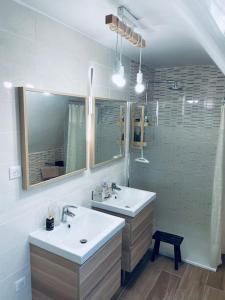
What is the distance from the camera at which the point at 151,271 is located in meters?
2.61

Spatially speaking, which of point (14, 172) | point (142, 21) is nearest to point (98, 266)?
point (14, 172)

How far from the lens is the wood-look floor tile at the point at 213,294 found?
224 centimetres

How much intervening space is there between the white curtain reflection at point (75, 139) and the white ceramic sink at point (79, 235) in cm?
42

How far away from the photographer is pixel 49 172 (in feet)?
6.09

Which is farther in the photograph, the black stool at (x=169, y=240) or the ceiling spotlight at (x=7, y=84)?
the black stool at (x=169, y=240)

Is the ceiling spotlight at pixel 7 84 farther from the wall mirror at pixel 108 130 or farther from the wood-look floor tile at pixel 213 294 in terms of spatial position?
the wood-look floor tile at pixel 213 294

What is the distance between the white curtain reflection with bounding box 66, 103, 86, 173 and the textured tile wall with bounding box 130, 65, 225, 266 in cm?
111

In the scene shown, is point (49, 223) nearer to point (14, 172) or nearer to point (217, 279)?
point (14, 172)

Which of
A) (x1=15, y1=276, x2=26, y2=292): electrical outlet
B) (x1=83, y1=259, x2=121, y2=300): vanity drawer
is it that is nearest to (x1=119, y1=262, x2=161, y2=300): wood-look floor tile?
(x1=83, y1=259, x2=121, y2=300): vanity drawer

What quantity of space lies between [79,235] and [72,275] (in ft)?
1.29

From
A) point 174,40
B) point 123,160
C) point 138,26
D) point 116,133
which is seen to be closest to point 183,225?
point 123,160

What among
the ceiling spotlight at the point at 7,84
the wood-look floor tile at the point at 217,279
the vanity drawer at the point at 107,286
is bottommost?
the wood-look floor tile at the point at 217,279

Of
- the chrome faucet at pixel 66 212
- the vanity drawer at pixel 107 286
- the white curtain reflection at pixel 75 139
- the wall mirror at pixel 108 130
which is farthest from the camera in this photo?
the wall mirror at pixel 108 130

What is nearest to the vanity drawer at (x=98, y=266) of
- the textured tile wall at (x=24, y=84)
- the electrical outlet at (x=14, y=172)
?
the textured tile wall at (x=24, y=84)
